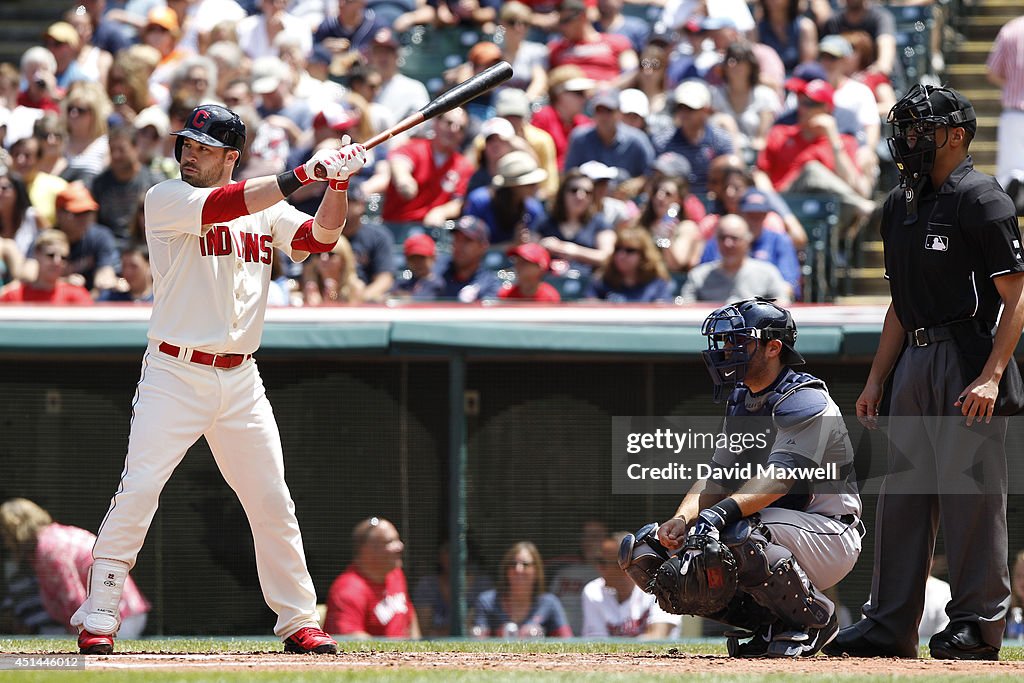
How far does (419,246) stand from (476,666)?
15.2ft

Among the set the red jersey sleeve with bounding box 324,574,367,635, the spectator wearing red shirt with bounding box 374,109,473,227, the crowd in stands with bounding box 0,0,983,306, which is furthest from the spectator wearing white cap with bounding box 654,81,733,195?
the red jersey sleeve with bounding box 324,574,367,635

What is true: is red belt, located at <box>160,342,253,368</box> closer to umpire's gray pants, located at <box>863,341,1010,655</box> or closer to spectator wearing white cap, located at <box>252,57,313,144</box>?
umpire's gray pants, located at <box>863,341,1010,655</box>

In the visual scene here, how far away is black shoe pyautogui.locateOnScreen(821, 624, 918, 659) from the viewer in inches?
203

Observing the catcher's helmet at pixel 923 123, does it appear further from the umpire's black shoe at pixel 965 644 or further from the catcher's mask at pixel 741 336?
the umpire's black shoe at pixel 965 644

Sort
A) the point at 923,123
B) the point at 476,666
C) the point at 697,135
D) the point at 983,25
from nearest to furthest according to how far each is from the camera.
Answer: the point at 476,666 < the point at 923,123 < the point at 697,135 < the point at 983,25

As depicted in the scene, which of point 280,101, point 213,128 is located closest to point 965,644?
point 213,128

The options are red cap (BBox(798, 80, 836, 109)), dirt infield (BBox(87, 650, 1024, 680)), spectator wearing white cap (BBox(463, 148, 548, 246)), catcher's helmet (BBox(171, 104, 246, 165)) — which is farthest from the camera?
red cap (BBox(798, 80, 836, 109))

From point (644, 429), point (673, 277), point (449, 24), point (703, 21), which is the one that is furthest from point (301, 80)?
point (644, 429)

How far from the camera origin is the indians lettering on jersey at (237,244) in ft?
16.7

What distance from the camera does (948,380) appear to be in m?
4.99

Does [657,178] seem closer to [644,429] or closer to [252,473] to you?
[644,429]

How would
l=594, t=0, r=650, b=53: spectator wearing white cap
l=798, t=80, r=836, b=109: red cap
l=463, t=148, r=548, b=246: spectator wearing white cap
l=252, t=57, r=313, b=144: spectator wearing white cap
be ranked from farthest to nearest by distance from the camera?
l=594, t=0, r=650, b=53: spectator wearing white cap, l=252, t=57, r=313, b=144: spectator wearing white cap, l=798, t=80, r=836, b=109: red cap, l=463, t=148, r=548, b=246: spectator wearing white cap

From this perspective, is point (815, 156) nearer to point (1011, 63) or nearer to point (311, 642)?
point (1011, 63)

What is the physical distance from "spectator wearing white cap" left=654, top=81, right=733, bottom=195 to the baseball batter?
501 cm
